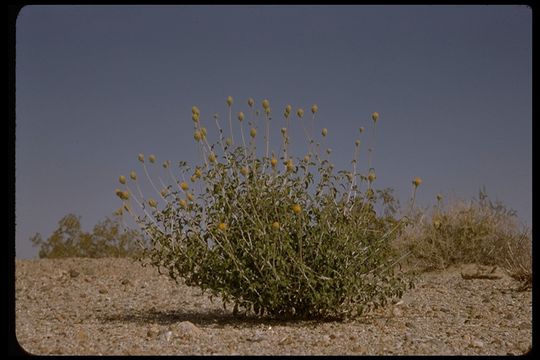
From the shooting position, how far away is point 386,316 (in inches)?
281

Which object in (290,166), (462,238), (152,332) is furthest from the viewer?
(462,238)

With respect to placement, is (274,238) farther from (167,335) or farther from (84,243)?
(84,243)

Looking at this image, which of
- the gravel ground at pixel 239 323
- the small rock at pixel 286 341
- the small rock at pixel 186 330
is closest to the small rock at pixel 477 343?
→ the gravel ground at pixel 239 323

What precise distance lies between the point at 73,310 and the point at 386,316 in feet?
11.8

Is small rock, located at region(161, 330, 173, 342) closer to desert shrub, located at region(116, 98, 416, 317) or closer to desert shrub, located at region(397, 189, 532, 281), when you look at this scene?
desert shrub, located at region(116, 98, 416, 317)

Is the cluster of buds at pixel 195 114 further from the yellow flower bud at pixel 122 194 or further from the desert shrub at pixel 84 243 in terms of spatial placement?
→ the desert shrub at pixel 84 243

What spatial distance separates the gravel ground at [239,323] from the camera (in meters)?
5.39

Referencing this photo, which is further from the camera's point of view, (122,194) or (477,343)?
(122,194)

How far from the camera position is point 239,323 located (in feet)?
21.8

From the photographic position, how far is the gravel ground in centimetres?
539

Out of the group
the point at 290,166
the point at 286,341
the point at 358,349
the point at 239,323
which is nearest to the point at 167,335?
the point at 286,341
